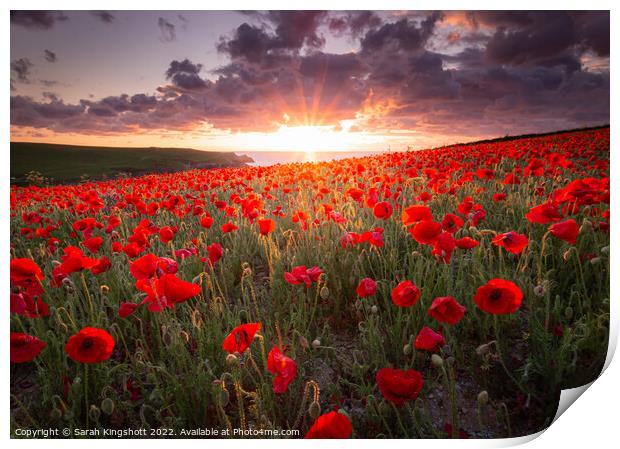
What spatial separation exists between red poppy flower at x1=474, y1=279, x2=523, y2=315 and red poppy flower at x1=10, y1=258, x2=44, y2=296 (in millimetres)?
1511

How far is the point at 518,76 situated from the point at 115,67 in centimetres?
193

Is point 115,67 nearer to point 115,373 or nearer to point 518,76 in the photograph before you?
point 115,373

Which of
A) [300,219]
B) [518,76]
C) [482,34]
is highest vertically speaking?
[482,34]

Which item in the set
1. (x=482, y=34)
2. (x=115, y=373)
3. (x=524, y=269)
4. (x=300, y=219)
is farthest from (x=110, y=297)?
(x=482, y=34)

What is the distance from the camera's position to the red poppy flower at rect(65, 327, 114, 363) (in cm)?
Result: 112

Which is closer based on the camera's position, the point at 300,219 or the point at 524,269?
the point at 524,269

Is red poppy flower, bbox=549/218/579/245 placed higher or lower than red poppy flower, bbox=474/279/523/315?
higher

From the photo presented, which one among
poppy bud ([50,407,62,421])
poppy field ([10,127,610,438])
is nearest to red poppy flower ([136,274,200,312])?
poppy field ([10,127,610,438])

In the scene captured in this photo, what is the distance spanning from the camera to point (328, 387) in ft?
4.69

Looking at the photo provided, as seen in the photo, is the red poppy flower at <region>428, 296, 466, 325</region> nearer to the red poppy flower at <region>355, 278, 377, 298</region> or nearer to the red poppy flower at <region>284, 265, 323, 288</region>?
the red poppy flower at <region>355, 278, 377, 298</region>

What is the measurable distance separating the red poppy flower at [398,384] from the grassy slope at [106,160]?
1.76 metres
